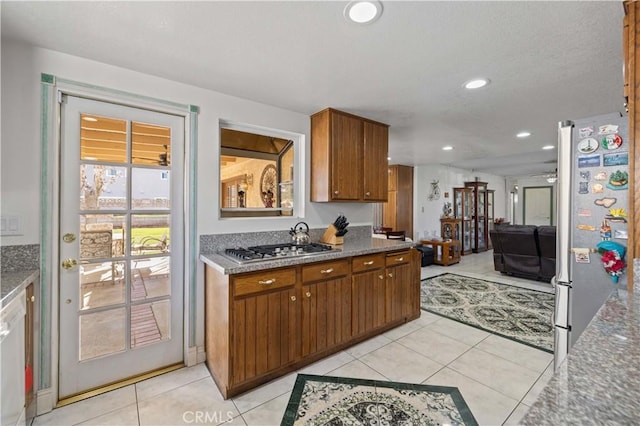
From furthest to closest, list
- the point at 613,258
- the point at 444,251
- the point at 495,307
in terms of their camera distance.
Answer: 1. the point at 444,251
2. the point at 495,307
3. the point at 613,258

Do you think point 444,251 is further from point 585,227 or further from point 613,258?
point 613,258

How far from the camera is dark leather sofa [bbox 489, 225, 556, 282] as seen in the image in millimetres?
4457

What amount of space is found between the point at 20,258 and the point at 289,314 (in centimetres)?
176

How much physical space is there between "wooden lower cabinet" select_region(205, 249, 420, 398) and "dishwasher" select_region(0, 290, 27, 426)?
1.00 meters

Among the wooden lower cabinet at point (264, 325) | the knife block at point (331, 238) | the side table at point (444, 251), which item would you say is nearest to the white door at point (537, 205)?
the side table at point (444, 251)

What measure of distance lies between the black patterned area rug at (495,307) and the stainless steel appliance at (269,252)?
1.94m

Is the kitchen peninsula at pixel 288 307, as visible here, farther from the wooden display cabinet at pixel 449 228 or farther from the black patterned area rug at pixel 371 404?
the wooden display cabinet at pixel 449 228

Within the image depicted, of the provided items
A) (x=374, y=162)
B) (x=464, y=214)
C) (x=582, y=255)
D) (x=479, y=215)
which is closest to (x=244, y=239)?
(x=374, y=162)

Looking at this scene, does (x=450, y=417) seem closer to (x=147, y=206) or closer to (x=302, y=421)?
(x=302, y=421)

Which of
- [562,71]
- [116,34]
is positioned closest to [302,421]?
[116,34]

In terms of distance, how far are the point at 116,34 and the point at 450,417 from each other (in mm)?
3065

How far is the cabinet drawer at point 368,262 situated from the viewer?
8.23 feet

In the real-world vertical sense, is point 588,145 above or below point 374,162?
below

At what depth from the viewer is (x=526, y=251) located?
4.76 meters
